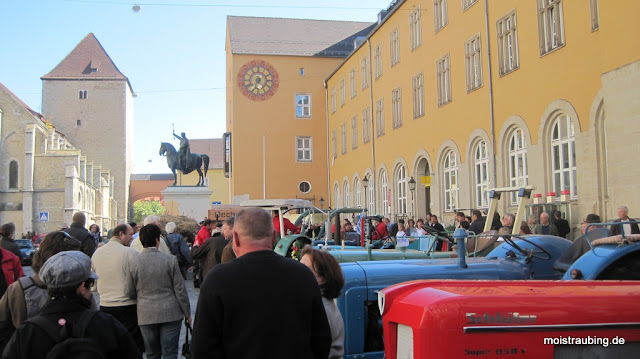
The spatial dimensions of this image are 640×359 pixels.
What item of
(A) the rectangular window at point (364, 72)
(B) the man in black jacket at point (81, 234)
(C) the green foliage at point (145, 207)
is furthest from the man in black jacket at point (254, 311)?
(C) the green foliage at point (145, 207)

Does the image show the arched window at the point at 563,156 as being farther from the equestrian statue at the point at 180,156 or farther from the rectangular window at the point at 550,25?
the equestrian statue at the point at 180,156

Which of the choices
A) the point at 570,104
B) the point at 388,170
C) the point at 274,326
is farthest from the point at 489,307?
the point at 388,170

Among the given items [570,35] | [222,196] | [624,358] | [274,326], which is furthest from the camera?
[222,196]

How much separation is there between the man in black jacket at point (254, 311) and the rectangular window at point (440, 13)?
2427 cm

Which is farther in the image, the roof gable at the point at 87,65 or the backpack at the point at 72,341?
the roof gable at the point at 87,65

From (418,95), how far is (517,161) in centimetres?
960

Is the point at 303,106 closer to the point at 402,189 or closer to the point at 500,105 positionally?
the point at 402,189

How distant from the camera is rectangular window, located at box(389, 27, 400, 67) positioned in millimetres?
32391

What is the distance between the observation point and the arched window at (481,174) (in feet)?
75.4

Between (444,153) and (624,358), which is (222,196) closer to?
(444,153)

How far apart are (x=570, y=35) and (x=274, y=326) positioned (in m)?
16.6

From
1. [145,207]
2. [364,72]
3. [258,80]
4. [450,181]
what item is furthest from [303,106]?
[145,207]

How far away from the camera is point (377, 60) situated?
35906 mm

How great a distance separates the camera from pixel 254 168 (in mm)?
46531
